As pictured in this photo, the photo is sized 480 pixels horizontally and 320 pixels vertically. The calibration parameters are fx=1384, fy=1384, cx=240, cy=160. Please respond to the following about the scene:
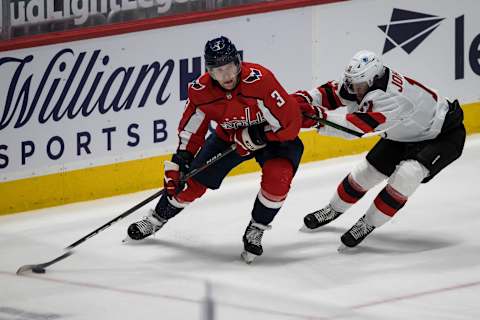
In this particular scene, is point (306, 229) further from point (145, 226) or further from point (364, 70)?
point (364, 70)

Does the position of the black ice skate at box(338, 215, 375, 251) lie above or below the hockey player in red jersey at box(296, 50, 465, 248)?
below

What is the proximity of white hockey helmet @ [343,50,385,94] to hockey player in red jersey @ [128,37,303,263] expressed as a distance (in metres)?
0.30

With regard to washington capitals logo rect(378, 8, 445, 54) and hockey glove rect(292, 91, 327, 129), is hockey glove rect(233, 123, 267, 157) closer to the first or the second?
hockey glove rect(292, 91, 327, 129)

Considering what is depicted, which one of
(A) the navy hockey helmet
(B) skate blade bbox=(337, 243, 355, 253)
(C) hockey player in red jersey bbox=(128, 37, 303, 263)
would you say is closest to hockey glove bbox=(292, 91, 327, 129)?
(C) hockey player in red jersey bbox=(128, 37, 303, 263)

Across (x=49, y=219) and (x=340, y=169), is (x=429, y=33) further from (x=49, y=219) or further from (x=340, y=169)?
(x=49, y=219)

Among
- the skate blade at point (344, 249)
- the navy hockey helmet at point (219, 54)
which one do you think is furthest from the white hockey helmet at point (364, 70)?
the skate blade at point (344, 249)

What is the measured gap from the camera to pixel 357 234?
6.48 m

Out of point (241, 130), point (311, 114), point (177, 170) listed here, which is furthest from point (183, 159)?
point (311, 114)

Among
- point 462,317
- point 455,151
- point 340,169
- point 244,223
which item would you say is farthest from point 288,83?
point 462,317

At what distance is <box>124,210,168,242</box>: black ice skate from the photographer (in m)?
6.73

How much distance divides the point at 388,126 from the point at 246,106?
70 cm

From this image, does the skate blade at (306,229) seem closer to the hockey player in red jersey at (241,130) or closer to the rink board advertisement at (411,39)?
the hockey player in red jersey at (241,130)

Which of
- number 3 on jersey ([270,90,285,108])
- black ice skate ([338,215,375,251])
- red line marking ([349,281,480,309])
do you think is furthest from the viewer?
black ice skate ([338,215,375,251])

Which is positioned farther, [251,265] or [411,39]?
[411,39]
